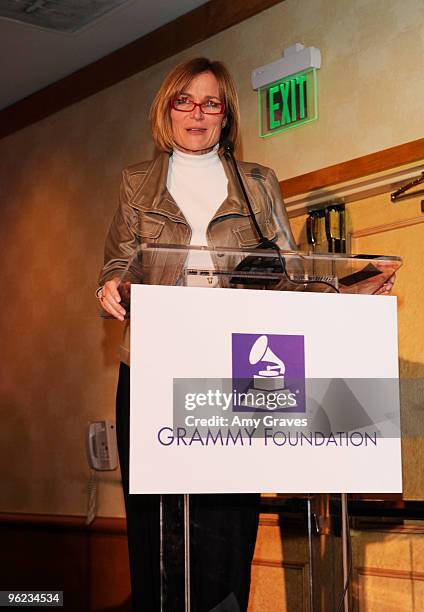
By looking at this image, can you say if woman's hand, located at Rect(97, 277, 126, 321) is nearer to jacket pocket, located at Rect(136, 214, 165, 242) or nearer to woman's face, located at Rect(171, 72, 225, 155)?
jacket pocket, located at Rect(136, 214, 165, 242)

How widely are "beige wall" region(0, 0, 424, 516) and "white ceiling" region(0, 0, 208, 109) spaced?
20cm

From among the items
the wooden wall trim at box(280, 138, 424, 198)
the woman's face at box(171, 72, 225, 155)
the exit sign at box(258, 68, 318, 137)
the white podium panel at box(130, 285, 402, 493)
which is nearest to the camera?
the white podium panel at box(130, 285, 402, 493)

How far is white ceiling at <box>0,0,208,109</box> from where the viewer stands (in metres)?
4.52

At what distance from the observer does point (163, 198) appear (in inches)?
89.5

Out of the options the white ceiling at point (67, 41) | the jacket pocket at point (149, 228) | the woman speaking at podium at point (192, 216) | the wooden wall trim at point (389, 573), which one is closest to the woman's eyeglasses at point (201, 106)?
the woman speaking at podium at point (192, 216)

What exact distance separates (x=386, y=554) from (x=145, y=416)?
6.40 feet

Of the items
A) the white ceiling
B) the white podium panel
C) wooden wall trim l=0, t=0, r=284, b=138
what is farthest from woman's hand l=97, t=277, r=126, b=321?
the white ceiling

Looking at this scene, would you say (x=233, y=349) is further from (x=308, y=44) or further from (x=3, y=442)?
(x=3, y=442)

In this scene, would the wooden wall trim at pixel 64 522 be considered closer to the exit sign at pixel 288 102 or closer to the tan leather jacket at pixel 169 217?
the exit sign at pixel 288 102

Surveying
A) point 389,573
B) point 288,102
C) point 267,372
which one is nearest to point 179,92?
point 267,372

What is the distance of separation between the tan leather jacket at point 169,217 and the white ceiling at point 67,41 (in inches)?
90.1

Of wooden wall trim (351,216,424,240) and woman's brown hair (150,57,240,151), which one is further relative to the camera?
wooden wall trim (351,216,424,240)

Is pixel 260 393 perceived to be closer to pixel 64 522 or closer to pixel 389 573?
pixel 389 573

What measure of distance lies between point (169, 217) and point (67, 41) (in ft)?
9.47
